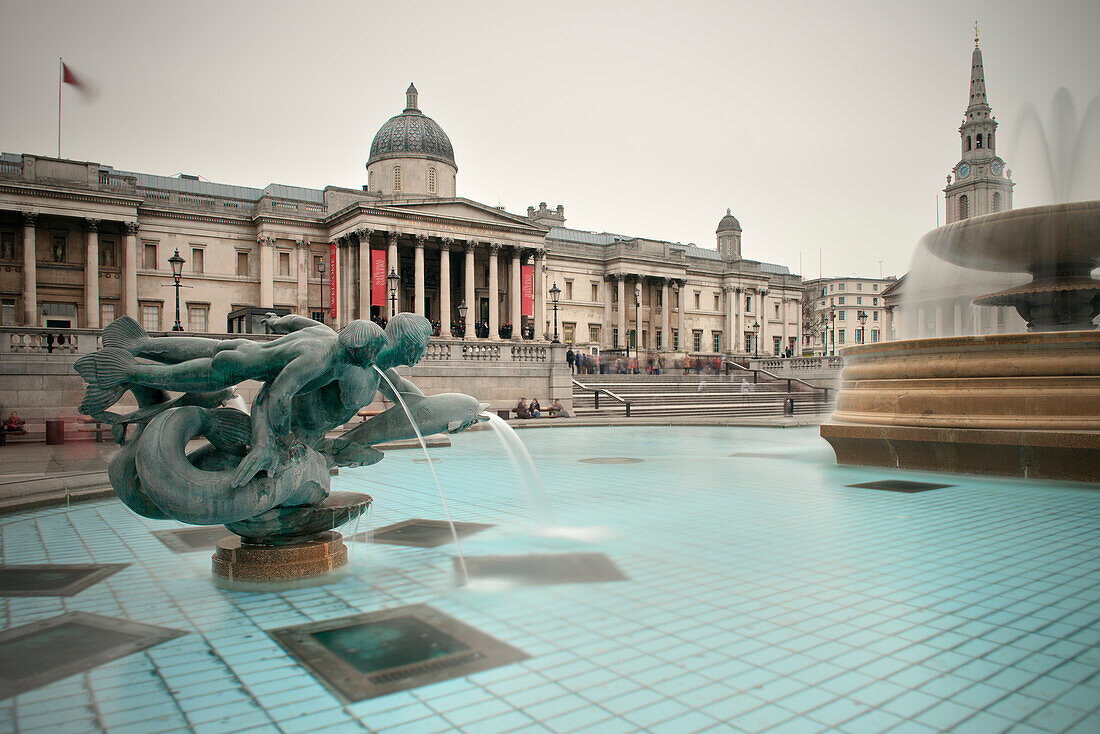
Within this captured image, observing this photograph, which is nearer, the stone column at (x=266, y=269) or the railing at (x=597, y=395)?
the railing at (x=597, y=395)

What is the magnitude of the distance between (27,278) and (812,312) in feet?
345

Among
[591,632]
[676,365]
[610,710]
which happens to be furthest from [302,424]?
[676,365]

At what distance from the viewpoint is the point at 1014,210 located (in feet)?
38.3

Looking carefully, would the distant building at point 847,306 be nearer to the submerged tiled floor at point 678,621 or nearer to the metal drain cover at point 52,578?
the submerged tiled floor at point 678,621

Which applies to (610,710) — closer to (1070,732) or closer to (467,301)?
(1070,732)

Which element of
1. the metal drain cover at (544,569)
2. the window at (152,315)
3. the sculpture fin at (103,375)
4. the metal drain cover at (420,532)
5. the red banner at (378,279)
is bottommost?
the metal drain cover at (420,532)

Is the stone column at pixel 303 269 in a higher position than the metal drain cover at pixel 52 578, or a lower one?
higher

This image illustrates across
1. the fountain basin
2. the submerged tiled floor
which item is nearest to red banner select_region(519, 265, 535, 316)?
the fountain basin

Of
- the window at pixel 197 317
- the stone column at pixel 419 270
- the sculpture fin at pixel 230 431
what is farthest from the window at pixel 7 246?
the sculpture fin at pixel 230 431

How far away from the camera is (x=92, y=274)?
44719 millimetres

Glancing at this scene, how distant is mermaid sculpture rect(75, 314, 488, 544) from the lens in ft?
15.9

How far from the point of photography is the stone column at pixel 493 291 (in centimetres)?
5515

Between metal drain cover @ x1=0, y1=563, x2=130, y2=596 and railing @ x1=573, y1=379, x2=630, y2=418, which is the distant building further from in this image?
metal drain cover @ x1=0, y1=563, x2=130, y2=596

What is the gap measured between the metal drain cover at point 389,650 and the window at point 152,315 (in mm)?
51112
